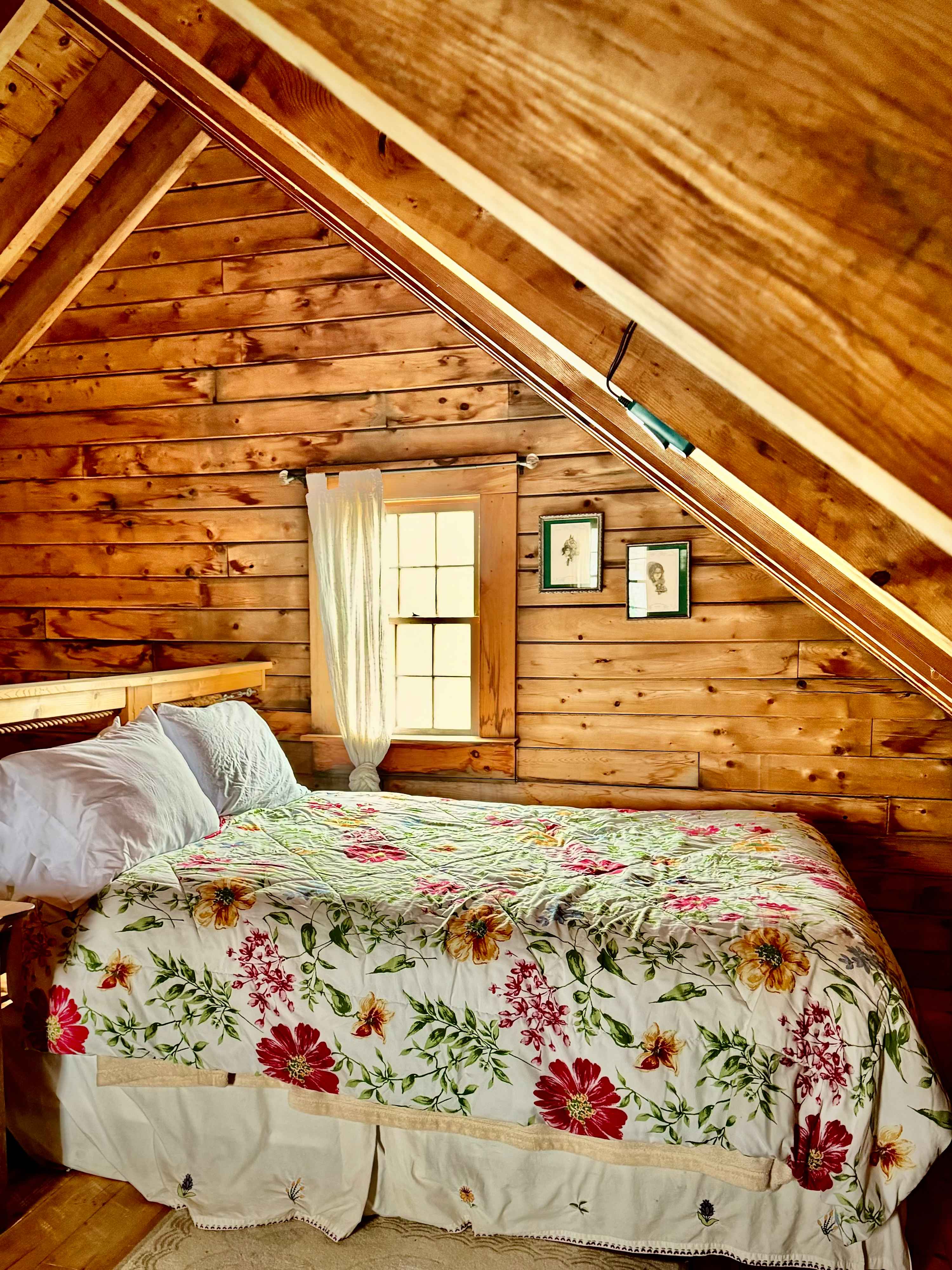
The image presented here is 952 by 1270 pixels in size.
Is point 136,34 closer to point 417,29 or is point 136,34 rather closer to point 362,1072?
point 417,29

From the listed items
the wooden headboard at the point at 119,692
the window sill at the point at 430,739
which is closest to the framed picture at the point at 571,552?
the window sill at the point at 430,739

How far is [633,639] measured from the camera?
3.59 meters

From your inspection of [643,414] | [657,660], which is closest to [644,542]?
[657,660]

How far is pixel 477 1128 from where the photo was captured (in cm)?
194

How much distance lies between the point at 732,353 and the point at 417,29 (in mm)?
246

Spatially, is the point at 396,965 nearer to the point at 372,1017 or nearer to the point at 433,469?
the point at 372,1017

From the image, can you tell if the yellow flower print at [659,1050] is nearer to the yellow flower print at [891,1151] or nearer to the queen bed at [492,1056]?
the queen bed at [492,1056]

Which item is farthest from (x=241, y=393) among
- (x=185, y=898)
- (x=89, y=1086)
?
(x=89, y=1086)

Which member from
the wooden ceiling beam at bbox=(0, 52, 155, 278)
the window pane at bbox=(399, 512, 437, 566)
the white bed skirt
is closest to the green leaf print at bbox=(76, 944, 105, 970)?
the white bed skirt

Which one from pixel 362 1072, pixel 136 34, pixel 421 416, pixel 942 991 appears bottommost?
pixel 942 991

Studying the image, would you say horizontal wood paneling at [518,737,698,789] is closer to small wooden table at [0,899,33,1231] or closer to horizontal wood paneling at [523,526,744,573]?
horizontal wood paneling at [523,526,744,573]

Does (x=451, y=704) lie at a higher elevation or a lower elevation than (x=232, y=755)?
higher

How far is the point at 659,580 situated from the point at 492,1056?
6.88 ft

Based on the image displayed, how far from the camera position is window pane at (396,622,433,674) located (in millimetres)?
3939
